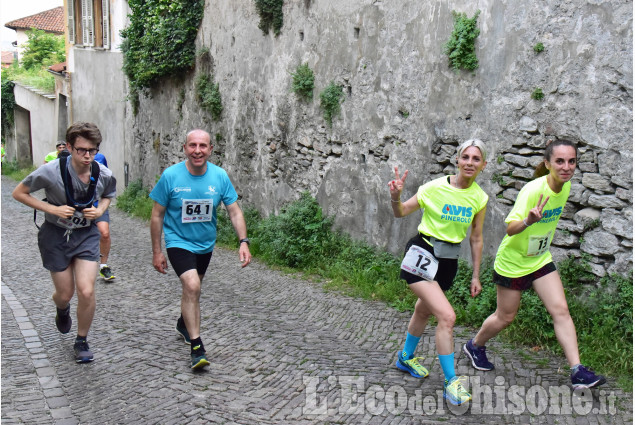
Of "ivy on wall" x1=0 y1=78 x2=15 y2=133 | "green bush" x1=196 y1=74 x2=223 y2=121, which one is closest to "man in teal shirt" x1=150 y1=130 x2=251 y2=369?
"green bush" x1=196 y1=74 x2=223 y2=121

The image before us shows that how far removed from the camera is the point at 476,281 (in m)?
4.32

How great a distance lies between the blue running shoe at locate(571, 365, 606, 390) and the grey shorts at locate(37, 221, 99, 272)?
3.73 meters

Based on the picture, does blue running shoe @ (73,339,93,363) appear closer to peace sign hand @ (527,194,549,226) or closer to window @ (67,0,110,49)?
peace sign hand @ (527,194,549,226)

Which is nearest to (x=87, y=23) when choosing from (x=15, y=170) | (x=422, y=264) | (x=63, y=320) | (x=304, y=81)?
(x=15, y=170)

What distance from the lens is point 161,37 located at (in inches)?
529

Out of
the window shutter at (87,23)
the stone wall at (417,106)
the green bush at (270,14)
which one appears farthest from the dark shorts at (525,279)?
the window shutter at (87,23)

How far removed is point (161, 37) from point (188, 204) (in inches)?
385

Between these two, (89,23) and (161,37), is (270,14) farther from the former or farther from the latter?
(89,23)

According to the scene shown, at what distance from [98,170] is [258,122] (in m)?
5.87

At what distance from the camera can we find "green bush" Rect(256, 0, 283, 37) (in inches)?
386

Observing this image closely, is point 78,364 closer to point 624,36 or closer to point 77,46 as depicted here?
point 624,36

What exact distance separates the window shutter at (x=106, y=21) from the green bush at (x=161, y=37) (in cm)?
412

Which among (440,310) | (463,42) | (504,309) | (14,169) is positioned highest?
(463,42)

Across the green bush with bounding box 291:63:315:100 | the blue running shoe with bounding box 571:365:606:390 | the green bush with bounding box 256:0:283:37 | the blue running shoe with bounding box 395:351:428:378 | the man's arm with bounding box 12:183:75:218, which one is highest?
the green bush with bounding box 256:0:283:37
